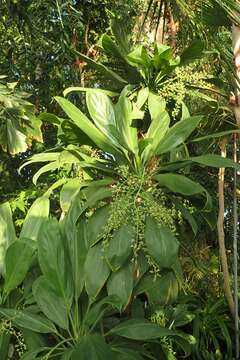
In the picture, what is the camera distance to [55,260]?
2.50 meters

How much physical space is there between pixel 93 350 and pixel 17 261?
672 millimetres

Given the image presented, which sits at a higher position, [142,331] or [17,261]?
[17,261]

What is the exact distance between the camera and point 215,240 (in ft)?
19.5

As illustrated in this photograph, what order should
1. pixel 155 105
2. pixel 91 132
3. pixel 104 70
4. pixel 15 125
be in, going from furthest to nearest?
1. pixel 15 125
2. pixel 104 70
3. pixel 155 105
4. pixel 91 132

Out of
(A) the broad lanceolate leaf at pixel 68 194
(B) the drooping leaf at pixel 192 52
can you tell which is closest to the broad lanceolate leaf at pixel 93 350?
(A) the broad lanceolate leaf at pixel 68 194

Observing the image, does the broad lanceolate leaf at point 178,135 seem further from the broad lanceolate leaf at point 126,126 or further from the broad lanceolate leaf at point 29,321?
the broad lanceolate leaf at point 29,321

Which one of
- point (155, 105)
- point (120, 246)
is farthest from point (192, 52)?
point (120, 246)

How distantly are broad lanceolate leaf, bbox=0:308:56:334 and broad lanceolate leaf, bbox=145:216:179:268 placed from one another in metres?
0.64

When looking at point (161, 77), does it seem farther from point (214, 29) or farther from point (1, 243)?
point (1, 243)

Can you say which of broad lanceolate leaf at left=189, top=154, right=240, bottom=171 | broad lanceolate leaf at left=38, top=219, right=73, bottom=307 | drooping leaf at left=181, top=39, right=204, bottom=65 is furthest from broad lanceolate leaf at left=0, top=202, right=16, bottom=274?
drooping leaf at left=181, top=39, right=204, bottom=65

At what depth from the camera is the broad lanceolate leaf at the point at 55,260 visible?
2.48 metres

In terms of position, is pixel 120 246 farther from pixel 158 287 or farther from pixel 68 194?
pixel 68 194

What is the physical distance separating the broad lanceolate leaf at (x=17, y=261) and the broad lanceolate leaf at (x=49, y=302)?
0.51ft

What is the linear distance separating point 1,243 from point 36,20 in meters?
2.14
